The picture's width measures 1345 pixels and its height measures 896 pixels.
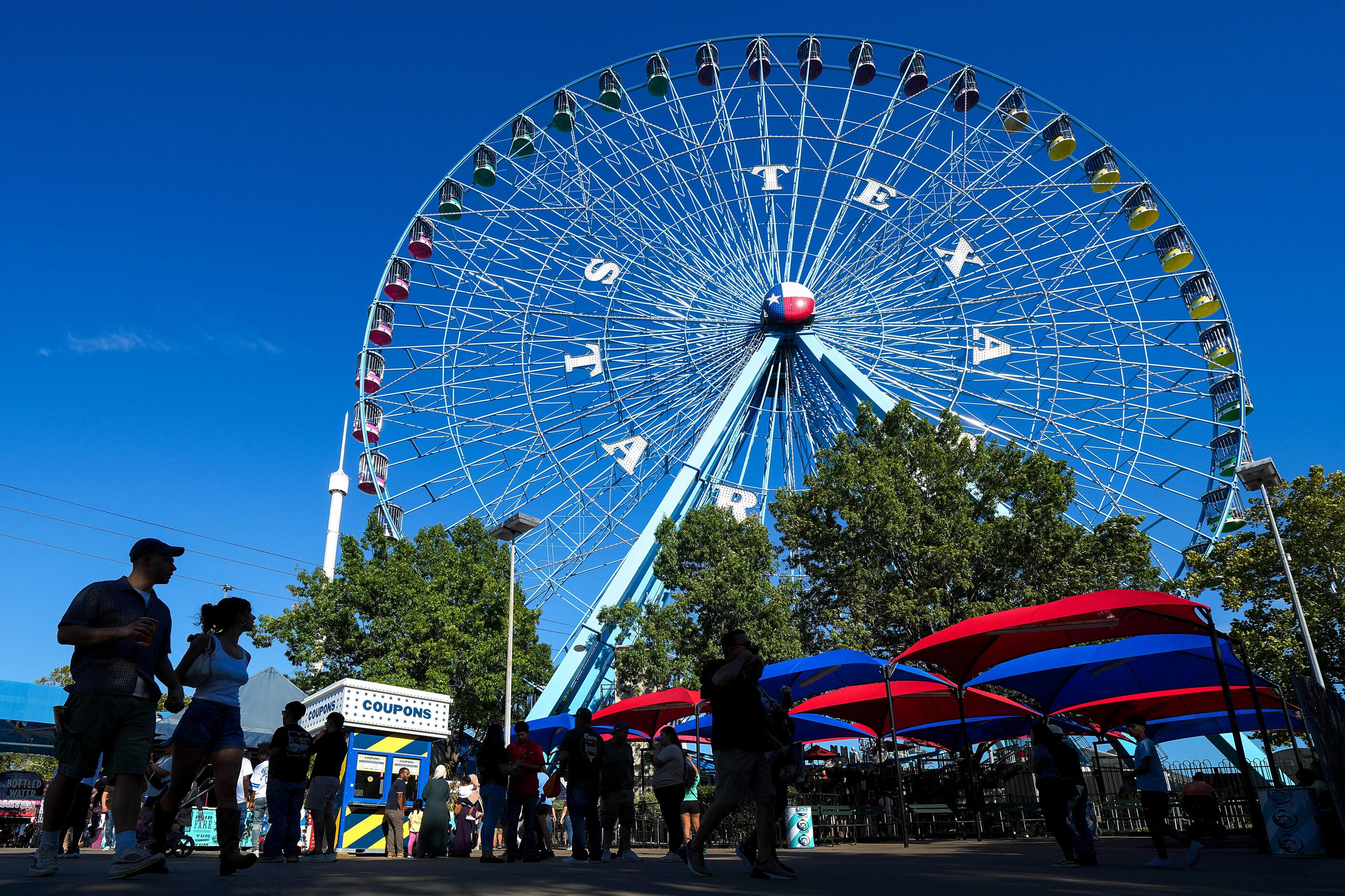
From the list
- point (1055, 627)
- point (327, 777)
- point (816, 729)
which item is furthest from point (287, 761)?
point (816, 729)

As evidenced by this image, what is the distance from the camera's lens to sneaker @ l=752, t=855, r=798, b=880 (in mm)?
5125

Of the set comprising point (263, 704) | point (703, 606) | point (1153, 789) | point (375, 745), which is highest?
point (703, 606)

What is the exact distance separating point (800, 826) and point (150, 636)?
424 inches

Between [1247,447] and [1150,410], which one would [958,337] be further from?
[1247,447]

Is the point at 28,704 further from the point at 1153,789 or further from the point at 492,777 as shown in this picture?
the point at 1153,789

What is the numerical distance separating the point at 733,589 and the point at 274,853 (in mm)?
16444

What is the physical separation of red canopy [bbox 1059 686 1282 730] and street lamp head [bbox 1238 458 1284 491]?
5.98 meters

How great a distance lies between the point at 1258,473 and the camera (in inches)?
797

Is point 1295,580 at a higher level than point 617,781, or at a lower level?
higher

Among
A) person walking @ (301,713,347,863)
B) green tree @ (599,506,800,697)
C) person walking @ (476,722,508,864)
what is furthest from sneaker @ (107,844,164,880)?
green tree @ (599,506,800,697)

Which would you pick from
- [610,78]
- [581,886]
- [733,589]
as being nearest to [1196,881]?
[581,886]

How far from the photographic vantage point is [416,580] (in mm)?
28391

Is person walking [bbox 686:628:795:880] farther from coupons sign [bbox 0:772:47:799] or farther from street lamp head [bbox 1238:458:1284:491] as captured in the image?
coupons sign [bbox 0:772:47:799]

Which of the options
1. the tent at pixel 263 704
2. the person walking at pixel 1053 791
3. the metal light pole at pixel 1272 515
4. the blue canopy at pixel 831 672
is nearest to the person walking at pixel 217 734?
the person walking at pixel 1053 791
